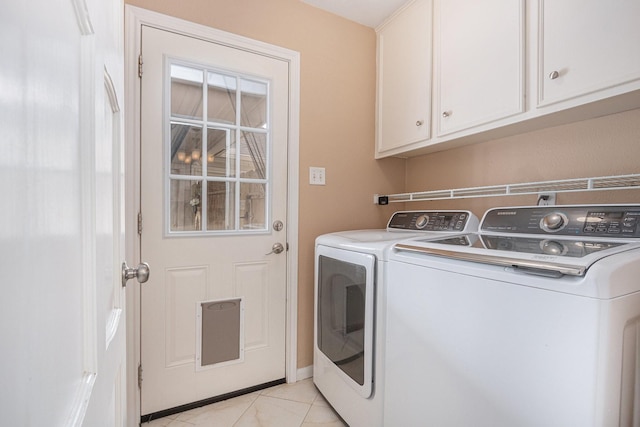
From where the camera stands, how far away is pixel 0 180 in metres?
Result: 0.19

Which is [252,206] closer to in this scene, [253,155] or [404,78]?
[253,155]

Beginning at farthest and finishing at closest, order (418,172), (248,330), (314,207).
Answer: (418,172) < (314,207) < (248,330)

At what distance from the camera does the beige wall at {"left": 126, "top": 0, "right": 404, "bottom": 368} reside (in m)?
1.92

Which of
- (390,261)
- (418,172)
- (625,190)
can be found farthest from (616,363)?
(418,172)

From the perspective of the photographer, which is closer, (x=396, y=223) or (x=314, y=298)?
(x=314, y=298)

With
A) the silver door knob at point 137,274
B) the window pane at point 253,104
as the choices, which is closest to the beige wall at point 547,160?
the window pane at point 253,104

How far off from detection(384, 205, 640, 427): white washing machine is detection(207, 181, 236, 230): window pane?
101 centimetres

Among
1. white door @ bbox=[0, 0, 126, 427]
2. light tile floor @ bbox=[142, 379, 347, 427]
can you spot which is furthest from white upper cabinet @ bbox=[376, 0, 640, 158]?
light tile floor @ bbox=[142, 379, 347, 427]

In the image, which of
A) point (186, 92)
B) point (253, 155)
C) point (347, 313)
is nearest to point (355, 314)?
point (347, 313)

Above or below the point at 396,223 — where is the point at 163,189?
above

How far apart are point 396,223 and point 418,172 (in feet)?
1.60

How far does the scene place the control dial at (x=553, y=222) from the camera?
50.0 inches

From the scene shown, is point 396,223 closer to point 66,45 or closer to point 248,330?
point 248,330

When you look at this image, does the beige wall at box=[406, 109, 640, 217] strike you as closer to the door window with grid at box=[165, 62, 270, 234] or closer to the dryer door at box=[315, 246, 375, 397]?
the dryer door at box=[315, 246, 375, 397]
